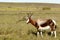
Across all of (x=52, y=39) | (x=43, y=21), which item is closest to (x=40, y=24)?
(x=43, y=21)

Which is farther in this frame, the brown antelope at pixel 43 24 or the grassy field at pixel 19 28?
the brown antelope at pixel 43 24

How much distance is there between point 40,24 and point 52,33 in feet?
3.67

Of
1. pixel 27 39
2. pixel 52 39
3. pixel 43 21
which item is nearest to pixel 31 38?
pixel 27 39

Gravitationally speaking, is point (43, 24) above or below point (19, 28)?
above

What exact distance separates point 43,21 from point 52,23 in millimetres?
708

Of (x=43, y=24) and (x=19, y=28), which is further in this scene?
(x=19, y=28)

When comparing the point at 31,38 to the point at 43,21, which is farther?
the point at 43,21

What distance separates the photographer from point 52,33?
15906 mm

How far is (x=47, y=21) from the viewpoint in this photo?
15781 mm

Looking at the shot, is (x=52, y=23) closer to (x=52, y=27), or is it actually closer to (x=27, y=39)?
(x=52, y=27)

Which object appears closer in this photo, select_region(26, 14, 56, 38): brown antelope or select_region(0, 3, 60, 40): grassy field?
select_region(0, 3, 60, 40): grassy field

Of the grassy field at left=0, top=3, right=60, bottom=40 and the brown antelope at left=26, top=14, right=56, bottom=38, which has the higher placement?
the brown antelope at left=26, top=14, right=56, bottom=38

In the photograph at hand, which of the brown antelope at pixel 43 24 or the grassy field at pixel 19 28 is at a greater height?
the brown antelope at pixel 43 24

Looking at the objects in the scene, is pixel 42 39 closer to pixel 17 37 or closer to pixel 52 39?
pixel 52 39
